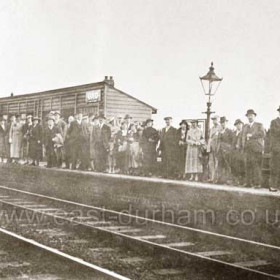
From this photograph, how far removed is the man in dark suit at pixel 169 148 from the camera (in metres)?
12.1

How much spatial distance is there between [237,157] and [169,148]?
213 cm

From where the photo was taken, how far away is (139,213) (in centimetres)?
982

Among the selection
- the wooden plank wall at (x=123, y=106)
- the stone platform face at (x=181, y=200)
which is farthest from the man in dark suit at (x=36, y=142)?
the wooden plank wall at (x=123, y=106)

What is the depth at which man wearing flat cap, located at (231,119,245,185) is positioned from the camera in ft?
33.9

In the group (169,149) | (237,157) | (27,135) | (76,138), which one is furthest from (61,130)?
(237,157)

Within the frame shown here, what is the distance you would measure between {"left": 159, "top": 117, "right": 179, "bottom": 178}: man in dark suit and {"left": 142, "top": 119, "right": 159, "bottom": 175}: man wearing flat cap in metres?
0.21

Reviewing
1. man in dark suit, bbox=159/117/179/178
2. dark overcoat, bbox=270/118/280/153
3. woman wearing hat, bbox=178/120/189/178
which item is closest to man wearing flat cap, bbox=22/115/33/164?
man in dark suit, bbox=159/117/179/178

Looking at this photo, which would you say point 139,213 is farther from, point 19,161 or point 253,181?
point 19,161

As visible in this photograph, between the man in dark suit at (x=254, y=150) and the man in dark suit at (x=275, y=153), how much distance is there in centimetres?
39

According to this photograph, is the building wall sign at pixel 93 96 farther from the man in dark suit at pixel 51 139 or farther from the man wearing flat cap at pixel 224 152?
the man wearing flat cap at pixel 224 152

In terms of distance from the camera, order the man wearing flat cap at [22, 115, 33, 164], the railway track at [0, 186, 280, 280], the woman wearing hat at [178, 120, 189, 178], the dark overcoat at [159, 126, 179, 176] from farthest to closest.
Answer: the man wearing flat cap at [22, 115, 33, 164]
the dark overcoat at [159, 126, 179, 176]
the woman wearing hat at [178, 120, 189, 178]
the railway track at [0, 186, 280, 280]

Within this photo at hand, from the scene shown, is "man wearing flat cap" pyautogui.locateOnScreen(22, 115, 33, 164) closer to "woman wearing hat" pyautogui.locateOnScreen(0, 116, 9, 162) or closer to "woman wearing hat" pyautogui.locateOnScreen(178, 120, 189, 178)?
"woman wearing hat" pyautogui.locateOnScreen(0, 116, 9, 162)

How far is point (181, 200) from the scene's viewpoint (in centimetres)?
1016

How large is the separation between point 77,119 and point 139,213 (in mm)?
5089
